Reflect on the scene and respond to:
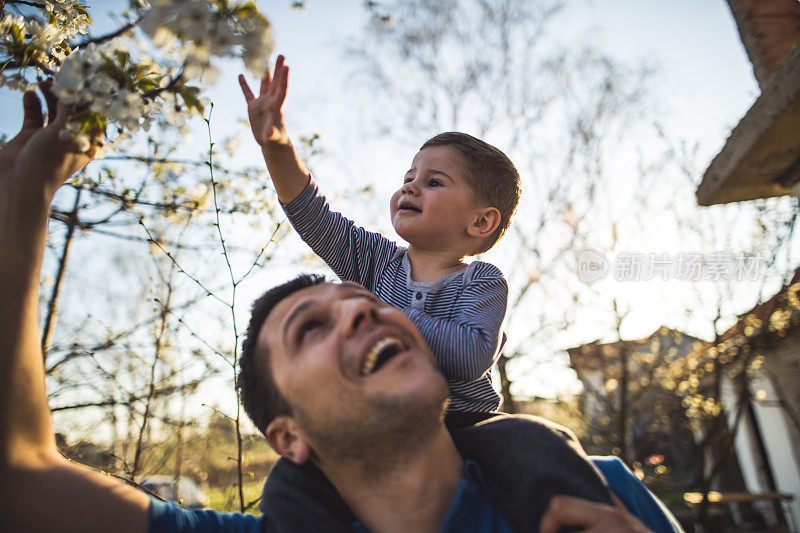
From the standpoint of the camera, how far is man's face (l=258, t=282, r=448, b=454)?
Answer: 135 cm

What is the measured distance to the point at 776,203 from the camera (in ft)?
21.4

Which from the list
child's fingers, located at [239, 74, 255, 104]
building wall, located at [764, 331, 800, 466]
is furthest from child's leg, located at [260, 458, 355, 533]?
building wall, located at [764, 331, 800, 466]

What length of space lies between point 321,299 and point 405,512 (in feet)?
2.29

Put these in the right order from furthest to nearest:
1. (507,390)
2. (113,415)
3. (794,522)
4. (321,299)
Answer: (794,522) → (507,390) → (113,415) → (321,299)

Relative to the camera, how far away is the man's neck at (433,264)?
1892mm

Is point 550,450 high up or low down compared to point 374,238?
down

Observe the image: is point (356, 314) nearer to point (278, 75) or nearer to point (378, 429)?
point (378, 429)

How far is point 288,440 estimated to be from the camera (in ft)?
5.08

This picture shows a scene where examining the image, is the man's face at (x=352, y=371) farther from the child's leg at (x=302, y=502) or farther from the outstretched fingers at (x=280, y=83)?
the outstretched fingers at (x=280, y=83)

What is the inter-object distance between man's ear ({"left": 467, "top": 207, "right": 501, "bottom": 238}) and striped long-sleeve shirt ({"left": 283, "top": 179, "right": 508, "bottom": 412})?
0.24 metres

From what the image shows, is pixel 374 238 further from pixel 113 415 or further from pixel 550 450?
pixel 113 415

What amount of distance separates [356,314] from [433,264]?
547 millimetres

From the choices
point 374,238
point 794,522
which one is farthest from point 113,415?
point 794,522

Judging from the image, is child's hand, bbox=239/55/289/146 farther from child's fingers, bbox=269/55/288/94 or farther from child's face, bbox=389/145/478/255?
child's face, bbox=389/145/478/255
